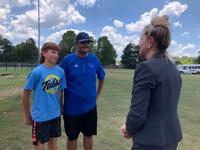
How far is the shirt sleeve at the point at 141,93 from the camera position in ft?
8.45

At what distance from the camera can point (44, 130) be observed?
4.61m

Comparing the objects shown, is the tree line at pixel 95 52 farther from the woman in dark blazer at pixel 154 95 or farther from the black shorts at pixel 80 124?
the woman in dark blazer at pixel 154 95

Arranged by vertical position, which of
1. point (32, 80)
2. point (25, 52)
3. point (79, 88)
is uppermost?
point (25, 52)

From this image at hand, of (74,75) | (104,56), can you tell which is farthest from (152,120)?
(104,56)

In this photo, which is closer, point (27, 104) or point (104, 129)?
point (27, 104)

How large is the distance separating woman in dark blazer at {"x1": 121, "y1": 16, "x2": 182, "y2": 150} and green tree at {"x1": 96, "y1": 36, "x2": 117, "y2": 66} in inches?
4065

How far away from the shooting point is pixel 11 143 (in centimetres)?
686

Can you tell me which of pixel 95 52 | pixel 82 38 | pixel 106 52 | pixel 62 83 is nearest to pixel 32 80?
pixel 62 83

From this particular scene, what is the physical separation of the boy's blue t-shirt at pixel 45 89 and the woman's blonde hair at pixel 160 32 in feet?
6.86

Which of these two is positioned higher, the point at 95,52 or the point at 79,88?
the point at 95,52

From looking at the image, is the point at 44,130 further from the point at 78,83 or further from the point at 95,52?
the point at 95,52

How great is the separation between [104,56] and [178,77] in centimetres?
10461

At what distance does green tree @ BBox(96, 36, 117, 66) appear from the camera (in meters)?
107

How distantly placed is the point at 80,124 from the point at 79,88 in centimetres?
54
